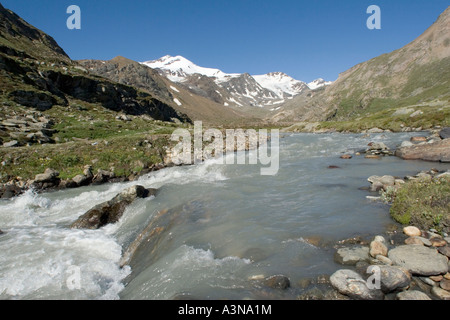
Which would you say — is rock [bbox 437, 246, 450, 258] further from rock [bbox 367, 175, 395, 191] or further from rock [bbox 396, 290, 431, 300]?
rock [bbox 367, 175, 395, 191]

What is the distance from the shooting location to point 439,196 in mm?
8055

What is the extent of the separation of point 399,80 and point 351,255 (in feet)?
502

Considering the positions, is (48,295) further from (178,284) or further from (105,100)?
(105,100)

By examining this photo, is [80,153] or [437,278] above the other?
[80,153]

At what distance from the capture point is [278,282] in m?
5.49

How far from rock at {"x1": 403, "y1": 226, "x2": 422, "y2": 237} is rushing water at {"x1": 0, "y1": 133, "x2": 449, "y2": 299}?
0.64m

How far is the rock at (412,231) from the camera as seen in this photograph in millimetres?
7105

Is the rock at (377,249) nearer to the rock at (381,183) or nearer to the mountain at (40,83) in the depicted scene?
the rock at (381,183)

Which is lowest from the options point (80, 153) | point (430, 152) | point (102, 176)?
point (102, 176)

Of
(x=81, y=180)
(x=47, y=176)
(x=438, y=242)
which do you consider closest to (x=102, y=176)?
(x=81, y=180)

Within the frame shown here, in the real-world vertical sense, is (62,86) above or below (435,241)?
above

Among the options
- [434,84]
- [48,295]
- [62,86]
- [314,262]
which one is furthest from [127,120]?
[434,84]

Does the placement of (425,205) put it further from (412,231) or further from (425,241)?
(425,241)
